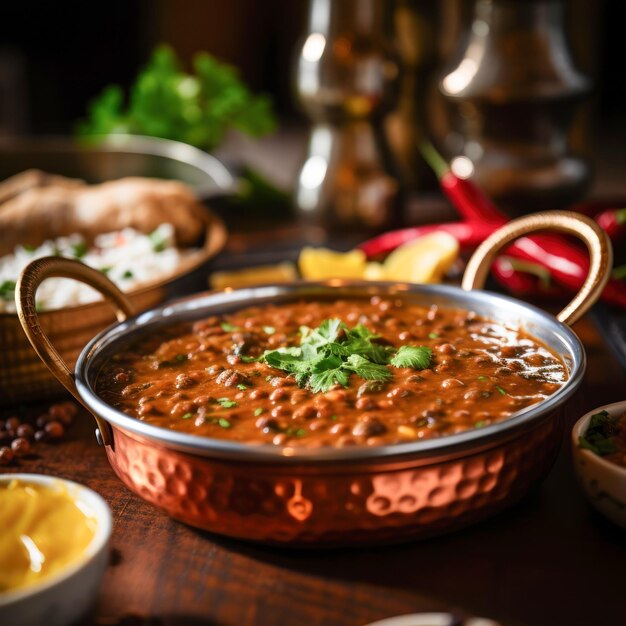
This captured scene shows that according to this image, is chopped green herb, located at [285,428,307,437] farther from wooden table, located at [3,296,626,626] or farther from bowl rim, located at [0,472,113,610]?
bowl rim, located at [0,472,113,610]

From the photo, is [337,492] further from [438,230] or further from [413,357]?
[438,230]

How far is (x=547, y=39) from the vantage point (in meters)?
3.89

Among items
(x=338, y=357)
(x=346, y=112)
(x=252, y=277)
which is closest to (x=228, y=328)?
(x=338, y=357)

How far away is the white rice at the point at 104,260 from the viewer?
2746 millimetres

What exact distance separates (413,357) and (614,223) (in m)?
1.53

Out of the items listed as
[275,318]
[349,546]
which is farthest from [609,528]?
[275,318]

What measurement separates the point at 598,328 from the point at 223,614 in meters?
1.88

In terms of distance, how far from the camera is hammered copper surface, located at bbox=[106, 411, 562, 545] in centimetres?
159

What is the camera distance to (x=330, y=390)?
193 cm

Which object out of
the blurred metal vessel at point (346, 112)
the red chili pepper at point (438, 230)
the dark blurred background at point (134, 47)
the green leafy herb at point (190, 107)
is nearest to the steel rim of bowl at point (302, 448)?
the red chili pepper at point (438, 230)

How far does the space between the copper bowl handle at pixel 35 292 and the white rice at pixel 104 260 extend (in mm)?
416

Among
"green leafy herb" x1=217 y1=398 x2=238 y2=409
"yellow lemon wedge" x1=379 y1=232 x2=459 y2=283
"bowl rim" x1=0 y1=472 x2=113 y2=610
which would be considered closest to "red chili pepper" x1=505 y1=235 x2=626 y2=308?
"yellow lemon wedge" x1=379 y1=232 x2=459 y2=283

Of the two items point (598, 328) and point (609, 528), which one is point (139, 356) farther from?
point (598, 328)

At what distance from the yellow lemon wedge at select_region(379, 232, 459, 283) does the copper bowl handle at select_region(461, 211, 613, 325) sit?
59 cm
